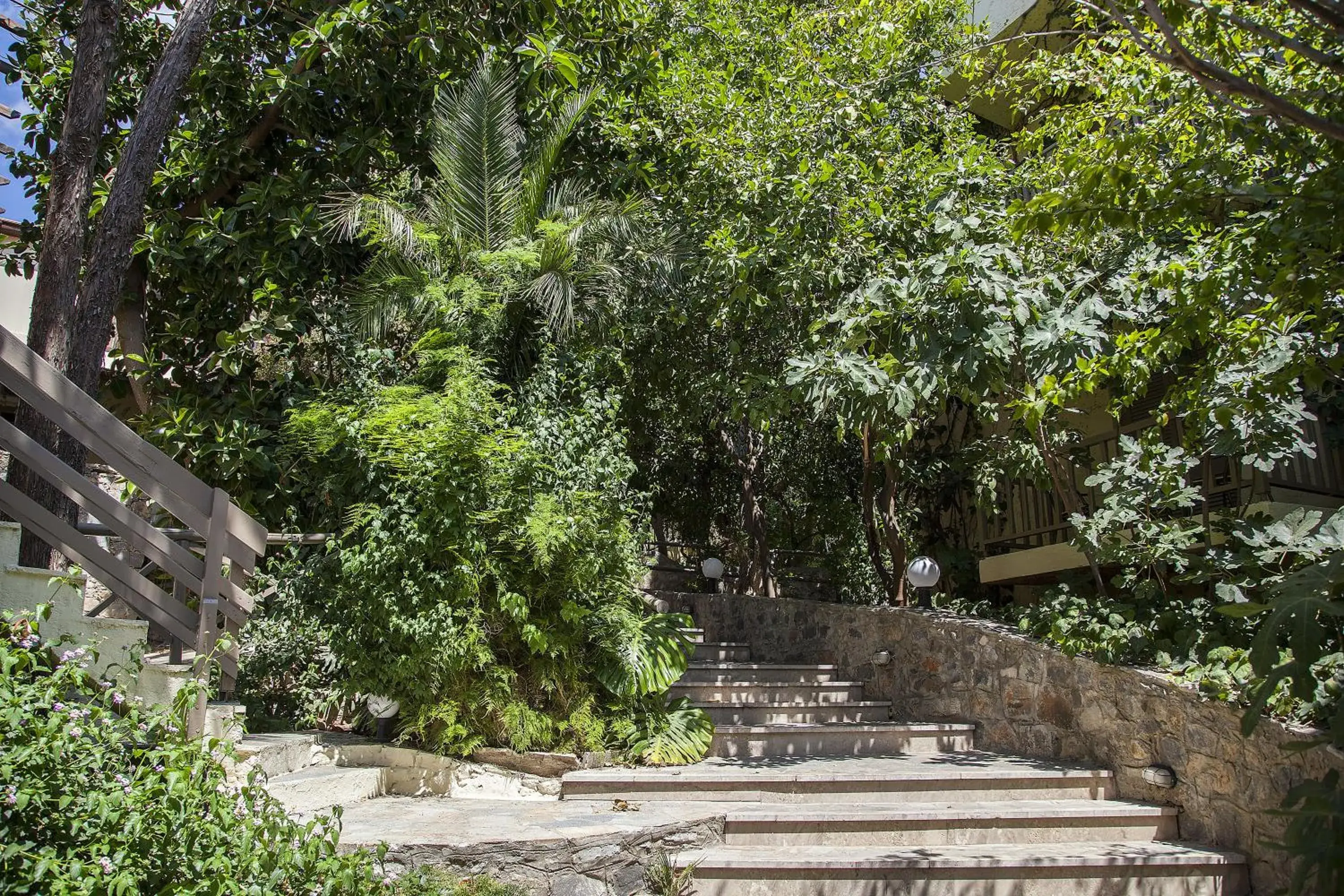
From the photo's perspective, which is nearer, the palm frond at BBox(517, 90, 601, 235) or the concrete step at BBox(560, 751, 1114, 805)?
the concrete step at BBox(560, 751, 1114, 805)

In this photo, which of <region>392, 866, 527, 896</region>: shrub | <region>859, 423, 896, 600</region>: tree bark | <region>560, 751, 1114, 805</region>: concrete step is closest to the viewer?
<region>392, 866, 527, 896</region>: shrub

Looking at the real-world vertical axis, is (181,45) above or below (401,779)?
above

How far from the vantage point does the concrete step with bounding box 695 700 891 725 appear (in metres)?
8.23

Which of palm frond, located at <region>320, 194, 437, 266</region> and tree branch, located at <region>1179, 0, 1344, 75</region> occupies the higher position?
palm frond, located at <region>320, 194, 437, 266</region>

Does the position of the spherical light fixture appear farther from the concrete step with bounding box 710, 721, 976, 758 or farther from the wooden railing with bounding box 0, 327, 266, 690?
the wooden railing with bounding box 0, 327, 266, 690

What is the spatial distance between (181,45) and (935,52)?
7.15m

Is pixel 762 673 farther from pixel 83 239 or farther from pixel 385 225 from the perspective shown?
pixel 83 239

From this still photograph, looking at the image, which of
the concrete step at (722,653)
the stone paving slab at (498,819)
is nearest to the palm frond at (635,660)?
the stone paving slab at (498,819)

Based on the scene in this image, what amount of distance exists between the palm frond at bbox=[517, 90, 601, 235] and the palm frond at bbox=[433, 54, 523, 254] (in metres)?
0.11

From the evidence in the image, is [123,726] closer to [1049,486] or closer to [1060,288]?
[1060,288]

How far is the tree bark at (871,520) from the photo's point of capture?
10352 mm

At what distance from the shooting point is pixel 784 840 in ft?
18.4

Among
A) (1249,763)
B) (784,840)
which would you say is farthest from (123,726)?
(1249,763)

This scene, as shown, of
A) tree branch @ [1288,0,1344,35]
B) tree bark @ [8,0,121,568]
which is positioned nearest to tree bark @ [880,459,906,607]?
tree branch @ [1288,0,1344,35]
